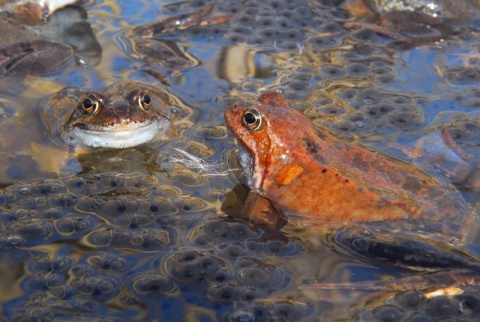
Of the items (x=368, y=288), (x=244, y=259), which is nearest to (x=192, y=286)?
(x=244, y=259)

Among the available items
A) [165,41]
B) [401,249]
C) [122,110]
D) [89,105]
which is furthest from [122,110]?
[401,249]

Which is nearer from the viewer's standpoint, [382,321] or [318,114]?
[382,321]

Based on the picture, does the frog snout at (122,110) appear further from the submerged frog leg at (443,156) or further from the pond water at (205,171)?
the submerged frog leg at (443,156)

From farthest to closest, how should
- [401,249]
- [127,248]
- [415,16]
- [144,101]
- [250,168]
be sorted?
[415,16] < [144,101] < [250,168] < [127,248] < [401,249]

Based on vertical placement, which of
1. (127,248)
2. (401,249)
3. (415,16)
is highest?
(415,16)

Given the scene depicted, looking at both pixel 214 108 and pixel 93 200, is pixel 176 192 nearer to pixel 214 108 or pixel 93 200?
pixel 93 200

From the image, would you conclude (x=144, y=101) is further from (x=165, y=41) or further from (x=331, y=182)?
(x=331, y=182)

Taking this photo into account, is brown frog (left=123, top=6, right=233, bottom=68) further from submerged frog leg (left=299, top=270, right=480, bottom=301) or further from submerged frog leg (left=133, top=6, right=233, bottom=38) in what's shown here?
submerged frog leg (left=299, top=270, right=480, bottom=301)
